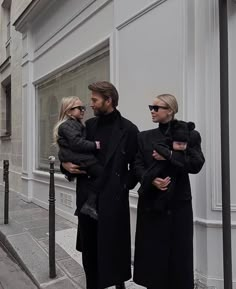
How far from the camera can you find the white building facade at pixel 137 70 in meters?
3.24

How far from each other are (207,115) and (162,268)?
1508 millimetres

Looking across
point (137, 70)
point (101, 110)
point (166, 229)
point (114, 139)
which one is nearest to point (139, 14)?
point (137, 70)

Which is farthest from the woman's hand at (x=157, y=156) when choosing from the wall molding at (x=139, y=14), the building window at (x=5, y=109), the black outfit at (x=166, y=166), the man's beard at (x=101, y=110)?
the building window at (x=5, y=109)

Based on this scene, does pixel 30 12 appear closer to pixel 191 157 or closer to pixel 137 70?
pixel 137 70

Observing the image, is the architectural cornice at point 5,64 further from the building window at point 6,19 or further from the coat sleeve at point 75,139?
the coat sleeve at point 75,139

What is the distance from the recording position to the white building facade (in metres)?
3.24

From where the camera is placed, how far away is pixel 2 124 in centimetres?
1222

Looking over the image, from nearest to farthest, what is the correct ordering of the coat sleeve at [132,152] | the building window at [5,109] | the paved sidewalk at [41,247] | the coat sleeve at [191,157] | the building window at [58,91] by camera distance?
1. the coat sleeve at [191,157]
2. the coat sleeve at [132,152]
3. the paved sidewalk at [41,247]
4. the building window at [58,91]
5. the building window at [5,109]

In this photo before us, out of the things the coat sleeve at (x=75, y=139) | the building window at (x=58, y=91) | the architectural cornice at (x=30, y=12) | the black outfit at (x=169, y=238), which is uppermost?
the architectural cornice at (x=30, y=12)

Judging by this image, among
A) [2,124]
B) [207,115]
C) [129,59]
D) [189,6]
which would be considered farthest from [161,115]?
[2,124]

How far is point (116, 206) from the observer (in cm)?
280

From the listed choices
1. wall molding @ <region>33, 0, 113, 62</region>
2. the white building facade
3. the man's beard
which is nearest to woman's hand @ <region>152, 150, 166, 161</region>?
the man's beard

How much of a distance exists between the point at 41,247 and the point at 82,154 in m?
2.57

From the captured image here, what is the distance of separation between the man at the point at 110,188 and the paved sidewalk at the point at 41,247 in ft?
2.83
